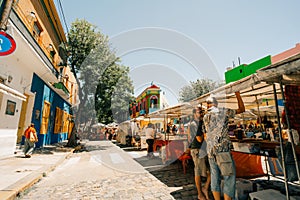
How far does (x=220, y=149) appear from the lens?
266 centimetres

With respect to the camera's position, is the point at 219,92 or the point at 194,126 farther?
the point at 219,92

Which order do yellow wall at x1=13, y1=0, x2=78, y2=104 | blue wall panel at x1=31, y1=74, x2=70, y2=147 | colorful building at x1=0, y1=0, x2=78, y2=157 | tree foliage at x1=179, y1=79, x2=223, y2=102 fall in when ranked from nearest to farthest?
colorful building at x1=0, y1=0, x2=78, y2=157 < yellow wall at x1=13, y1=0, x2=78, y2=104 < blue wall panel at x1=31, y1=74, x2=70, y2=147 < tree foliage at x1=179, y1=79, x2=223, y2=102

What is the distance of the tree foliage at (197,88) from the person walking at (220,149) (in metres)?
25.4

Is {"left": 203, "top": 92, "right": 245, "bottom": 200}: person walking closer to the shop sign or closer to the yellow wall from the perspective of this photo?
the shop sign

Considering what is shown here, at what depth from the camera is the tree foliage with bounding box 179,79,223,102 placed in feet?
92.6

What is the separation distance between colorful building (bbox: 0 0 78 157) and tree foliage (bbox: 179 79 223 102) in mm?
21415

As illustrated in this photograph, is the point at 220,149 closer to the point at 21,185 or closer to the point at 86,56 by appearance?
the point at 21,185

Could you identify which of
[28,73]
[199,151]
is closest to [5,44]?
[199,151]

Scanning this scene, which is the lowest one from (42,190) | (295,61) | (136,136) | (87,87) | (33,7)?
(42,190)

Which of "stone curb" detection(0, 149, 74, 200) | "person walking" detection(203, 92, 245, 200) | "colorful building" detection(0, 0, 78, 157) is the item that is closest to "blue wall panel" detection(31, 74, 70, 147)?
"colorful building" detection(0, 0, 78, 157)

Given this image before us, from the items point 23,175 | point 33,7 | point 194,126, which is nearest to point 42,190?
point 23,175

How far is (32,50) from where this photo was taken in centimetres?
724

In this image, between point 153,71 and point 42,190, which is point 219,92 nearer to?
point 42,190

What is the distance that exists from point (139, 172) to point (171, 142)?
1591 mm
